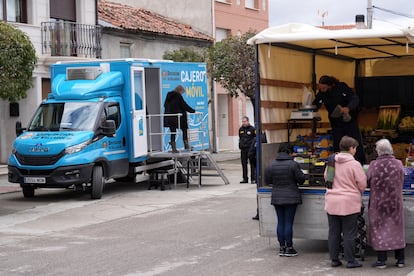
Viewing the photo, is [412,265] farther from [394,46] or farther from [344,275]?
[394,46]

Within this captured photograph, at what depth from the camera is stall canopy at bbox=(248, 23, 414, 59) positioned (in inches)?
394

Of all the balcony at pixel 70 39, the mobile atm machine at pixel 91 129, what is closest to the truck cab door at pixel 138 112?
the mobile atm machine at pixel 91 129

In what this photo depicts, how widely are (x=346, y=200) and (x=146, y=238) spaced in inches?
157

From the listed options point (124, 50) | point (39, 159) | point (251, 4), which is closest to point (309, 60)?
point (39, 159)

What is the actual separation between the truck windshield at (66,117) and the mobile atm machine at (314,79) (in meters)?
6.45

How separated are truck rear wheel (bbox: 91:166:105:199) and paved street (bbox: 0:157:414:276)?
21 centimetres

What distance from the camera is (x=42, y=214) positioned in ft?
50.8

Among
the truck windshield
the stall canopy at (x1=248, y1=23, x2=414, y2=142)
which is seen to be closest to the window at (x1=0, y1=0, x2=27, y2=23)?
the truck windshield

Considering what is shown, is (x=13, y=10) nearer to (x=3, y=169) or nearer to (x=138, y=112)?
(x=3, y=169)

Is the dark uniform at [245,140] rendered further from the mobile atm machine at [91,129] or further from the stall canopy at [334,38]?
the stall canopy at [334,38]

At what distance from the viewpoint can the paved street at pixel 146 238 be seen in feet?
32.0

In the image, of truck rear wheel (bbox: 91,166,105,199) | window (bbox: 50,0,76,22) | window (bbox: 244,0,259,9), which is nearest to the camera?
truck rear wheel (bbox: 91,166,105,199)

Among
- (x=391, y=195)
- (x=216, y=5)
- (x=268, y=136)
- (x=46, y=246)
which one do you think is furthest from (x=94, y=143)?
(x=216, y=5)

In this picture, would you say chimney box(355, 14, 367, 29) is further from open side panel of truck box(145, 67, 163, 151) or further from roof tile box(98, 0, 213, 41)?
roof tile box(98, 0, 213, 41)
